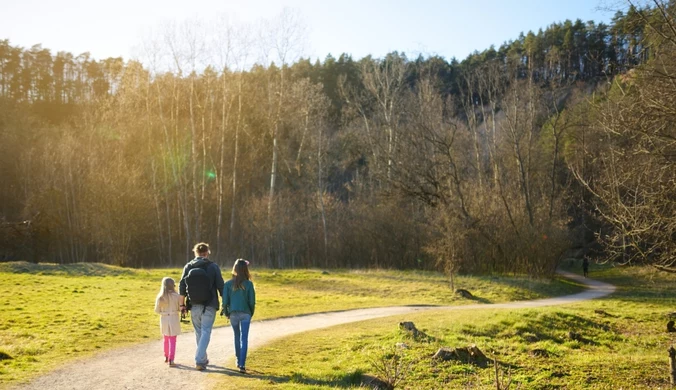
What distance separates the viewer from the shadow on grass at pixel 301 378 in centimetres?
985

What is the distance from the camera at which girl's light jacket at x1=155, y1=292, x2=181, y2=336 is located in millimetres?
10961

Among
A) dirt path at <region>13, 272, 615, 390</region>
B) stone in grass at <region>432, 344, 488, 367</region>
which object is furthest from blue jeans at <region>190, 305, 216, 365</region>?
stone in grass at <region>432, 344, 488, 367</region>

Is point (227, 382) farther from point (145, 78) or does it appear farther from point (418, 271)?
point (145, 78)

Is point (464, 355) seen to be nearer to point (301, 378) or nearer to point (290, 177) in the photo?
point (301, 378)

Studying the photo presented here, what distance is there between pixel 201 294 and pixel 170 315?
3.21 feet

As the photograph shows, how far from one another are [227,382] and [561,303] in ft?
63.7

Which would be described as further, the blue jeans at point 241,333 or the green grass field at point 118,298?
the green grass field at point 118,298

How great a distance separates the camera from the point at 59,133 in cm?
5553

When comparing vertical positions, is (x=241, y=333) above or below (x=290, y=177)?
below

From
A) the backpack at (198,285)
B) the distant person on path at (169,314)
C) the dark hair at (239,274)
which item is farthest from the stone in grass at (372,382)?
the distant person on path at (169,314)

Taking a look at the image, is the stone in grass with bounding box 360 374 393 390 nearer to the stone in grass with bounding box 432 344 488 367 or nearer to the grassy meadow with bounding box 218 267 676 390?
the grassy meadow with bounding box 218 267 676 390

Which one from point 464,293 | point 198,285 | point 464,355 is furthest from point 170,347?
point 464,293

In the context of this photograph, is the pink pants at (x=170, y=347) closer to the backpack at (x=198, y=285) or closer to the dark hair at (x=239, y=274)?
the backpack at (x=198, y=285)

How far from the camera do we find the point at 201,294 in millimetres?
10578
